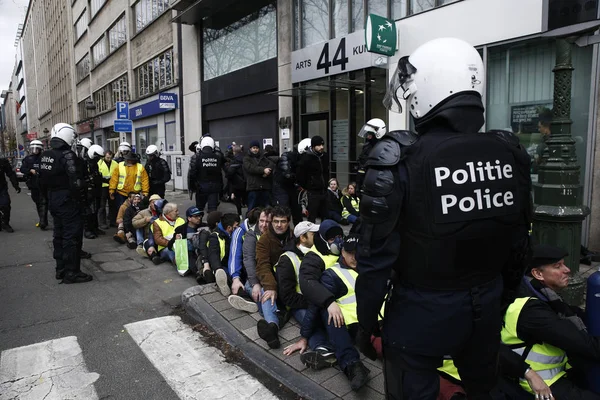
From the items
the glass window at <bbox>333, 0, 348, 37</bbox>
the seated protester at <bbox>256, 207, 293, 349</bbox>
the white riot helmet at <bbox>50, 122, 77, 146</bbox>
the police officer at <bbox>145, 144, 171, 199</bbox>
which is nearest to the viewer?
the seated protester at <bbox>256, 207, 293, 349</bbox>

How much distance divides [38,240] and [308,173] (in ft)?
19.0

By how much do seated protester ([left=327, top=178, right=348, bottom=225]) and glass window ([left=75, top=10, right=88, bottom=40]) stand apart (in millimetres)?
32338

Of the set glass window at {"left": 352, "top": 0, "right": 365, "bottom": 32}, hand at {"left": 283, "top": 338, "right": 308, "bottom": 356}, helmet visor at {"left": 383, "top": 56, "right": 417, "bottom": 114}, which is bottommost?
hand at {"left": 283, "top": 338, "right": 308, "bottom": 356}

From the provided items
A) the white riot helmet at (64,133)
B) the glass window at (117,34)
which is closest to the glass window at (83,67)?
the glass window at (117,34)

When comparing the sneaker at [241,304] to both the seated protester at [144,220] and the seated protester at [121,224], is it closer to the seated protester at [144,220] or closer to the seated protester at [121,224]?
the seated protester at [144,220]

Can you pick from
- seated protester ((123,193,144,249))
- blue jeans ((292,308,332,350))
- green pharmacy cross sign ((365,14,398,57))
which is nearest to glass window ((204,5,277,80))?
green pharmacy cross sign ((365,14,398,57))

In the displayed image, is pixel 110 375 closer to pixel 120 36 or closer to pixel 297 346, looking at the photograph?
pixel 297 346

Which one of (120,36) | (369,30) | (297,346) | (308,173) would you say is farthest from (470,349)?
(120,36)

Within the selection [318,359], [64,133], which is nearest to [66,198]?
[64,133]

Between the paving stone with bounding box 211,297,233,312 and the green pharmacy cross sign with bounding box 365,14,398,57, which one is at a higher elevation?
the green pharmacy cross sign with bounding box 365,14,398,57

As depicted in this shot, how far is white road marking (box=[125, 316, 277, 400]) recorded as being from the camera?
3.14 metres

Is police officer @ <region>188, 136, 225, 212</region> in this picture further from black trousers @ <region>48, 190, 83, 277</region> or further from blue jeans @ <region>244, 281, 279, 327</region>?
A: blue jeans @ <region>244, 281, 279, 327</region>

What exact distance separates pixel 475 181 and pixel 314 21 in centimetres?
1092

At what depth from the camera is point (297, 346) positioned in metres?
3.59
